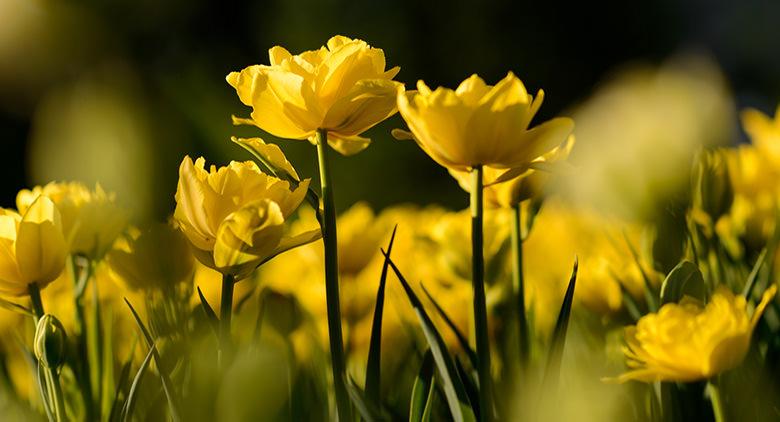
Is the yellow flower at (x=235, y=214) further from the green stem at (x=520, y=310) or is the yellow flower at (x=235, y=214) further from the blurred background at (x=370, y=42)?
the blurred background at (x=370, y=42)

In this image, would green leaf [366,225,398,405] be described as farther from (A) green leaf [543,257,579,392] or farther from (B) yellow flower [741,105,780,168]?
(B) yellow flower [741,105,780,168]

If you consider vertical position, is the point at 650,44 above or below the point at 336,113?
below

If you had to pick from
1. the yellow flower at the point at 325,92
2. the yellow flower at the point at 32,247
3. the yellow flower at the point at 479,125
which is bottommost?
the yellow flower at the point at 32,247

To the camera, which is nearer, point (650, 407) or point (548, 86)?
point (650, 407)

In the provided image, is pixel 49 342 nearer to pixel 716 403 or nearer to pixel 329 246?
pixel 329 246

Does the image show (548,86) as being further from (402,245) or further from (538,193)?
(538,193)

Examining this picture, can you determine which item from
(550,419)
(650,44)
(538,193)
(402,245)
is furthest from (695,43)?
(550,419)

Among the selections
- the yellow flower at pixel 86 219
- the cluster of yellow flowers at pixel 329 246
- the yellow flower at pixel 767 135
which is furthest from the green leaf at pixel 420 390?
the yellow flower at pixel 767 135
